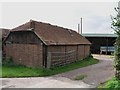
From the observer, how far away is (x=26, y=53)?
23.7 meters

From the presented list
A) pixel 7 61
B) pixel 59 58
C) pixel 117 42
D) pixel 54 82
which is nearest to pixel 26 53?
pixel 7 61

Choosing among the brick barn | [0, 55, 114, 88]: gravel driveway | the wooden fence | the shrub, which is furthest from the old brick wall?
[0, 55, 114, 88]: gravel driveway

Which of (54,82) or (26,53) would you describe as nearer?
(54,82)

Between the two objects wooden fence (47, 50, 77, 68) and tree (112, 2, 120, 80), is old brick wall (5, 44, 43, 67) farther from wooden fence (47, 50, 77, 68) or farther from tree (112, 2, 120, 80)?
tree (112, 2, 120, 80)

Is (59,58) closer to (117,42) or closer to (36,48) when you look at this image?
(36,48)

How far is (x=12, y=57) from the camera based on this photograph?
2517 centimetres

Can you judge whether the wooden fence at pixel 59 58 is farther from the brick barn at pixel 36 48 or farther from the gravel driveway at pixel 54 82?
the gravel driveway at pixel 54 82

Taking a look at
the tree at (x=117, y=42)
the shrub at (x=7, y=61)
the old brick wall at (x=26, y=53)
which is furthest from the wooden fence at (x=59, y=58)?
the tree at (x=117, y=42)

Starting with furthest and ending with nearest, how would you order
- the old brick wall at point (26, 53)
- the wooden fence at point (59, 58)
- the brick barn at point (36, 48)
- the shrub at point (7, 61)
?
the shrub at point (7, 61), the old brick wall at point (26, 53), the brick barn at point (36, 48), the wooden fence at point (59, 58)

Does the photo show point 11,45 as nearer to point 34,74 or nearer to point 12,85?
point 34,74

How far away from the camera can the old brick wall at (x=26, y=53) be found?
74.1 feet

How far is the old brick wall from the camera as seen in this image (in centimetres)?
2259

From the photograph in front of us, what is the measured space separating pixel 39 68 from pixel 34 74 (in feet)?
7.56

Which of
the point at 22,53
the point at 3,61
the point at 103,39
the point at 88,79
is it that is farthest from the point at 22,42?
the point at 103,39
